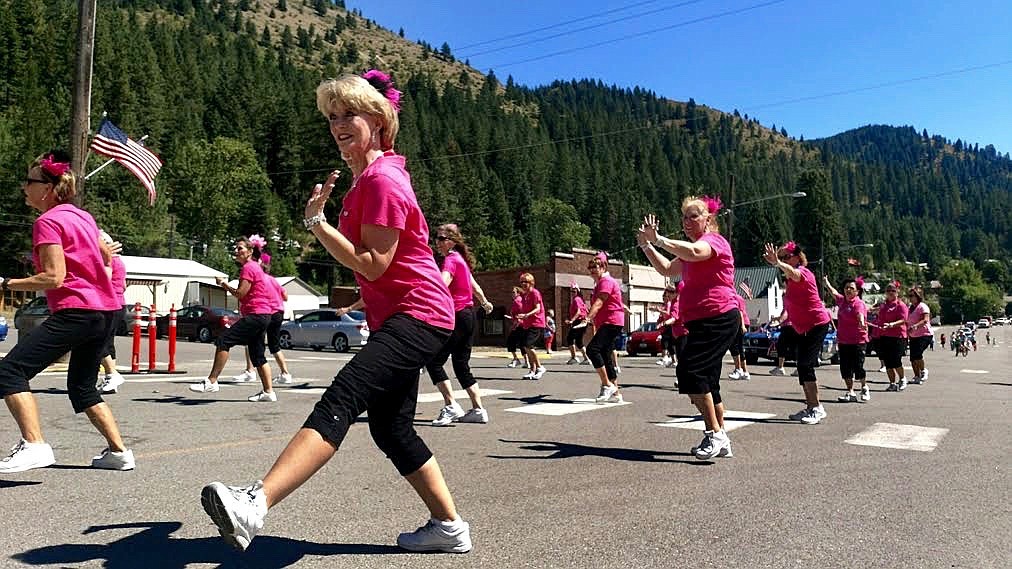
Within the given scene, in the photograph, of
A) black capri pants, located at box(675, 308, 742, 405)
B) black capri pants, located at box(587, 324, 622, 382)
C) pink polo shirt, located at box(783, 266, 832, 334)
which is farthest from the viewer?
black capri pants, located at box(587, 324, 622, 382)

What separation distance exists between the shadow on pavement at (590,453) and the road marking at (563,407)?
2.10 meters

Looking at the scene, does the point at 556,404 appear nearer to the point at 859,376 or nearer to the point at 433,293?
the point at 859,376

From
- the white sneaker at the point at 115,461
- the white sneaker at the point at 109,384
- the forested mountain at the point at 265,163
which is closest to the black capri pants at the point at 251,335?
the white sneaker at the point at 109,384

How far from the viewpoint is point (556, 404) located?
9.66 metres

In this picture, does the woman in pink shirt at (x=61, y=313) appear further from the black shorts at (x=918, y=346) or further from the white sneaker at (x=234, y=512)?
the black shorts at (x=918, y=346)

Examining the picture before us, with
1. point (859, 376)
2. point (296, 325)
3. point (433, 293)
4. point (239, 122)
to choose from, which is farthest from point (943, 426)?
point (239, 122)

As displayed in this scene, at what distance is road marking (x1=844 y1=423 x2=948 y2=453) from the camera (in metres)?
6.56

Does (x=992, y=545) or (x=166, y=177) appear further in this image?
(x=166, y=177)

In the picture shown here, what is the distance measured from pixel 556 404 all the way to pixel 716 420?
3.96 m

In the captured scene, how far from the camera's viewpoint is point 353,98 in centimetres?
316

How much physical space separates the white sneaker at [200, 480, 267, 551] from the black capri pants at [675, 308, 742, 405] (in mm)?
3639

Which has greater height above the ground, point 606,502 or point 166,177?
point 166,177

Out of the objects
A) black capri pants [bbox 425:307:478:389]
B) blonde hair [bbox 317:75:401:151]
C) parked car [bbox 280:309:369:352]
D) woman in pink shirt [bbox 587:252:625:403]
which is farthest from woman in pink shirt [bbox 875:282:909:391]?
parked car [bbox 280:309:369:352]

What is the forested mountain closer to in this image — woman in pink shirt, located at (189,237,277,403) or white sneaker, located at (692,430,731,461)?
woman in pink shirt, located at (189,237,277,403)
